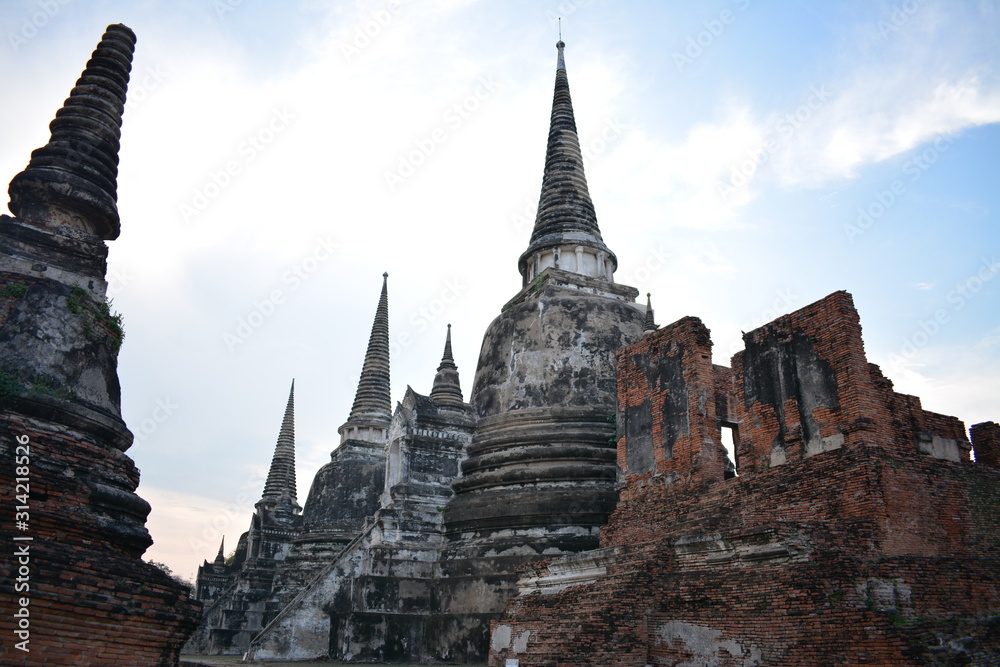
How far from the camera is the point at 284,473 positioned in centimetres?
3691

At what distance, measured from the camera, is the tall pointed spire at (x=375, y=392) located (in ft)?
105

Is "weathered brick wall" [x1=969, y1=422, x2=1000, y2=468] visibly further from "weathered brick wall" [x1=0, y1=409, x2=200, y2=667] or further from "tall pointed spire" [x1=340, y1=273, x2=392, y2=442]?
"tall pointed spire" [x1=340, y1=273, x2=392, y2=442]

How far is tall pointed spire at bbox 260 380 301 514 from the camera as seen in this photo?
3584 centimetres

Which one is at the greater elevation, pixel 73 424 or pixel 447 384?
pixel 447 384

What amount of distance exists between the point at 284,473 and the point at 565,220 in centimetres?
2204

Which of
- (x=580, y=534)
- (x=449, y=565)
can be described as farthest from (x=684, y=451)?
(x=449, y=565)

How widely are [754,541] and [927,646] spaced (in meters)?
2.16

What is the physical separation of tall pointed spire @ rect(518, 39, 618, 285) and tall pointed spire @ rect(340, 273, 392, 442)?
509 inches

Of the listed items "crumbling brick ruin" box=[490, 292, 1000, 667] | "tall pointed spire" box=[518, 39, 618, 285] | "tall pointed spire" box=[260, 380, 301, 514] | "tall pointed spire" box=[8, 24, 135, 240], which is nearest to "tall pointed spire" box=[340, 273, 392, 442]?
"tall pointed spire" box=[260, 380, 301, 514]

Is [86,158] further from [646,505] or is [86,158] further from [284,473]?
[284,473]

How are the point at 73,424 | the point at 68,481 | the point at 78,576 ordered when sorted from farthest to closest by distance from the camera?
the point at 73,424
the point at 68,481
the point at 78,576

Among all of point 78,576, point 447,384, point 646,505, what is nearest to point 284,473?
point 447,384

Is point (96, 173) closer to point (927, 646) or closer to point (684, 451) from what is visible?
point (684, 451)

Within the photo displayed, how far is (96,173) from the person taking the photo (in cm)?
1089
